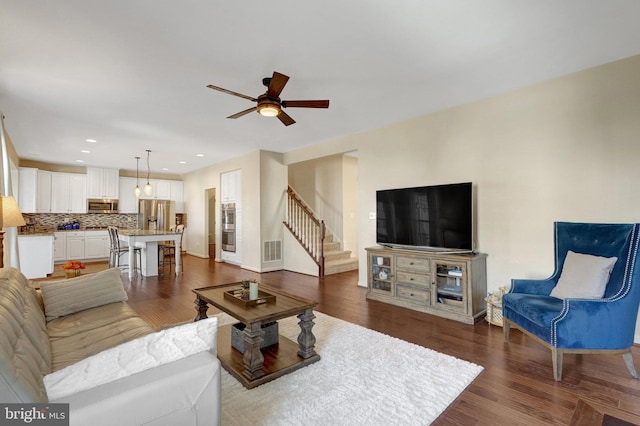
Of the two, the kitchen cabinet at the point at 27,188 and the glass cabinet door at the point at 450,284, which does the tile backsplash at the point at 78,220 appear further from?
the glass cabinet door at the point at 450,284

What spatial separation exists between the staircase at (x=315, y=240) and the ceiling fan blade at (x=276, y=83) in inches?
144

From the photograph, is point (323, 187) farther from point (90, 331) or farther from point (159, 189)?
point (90, 331)

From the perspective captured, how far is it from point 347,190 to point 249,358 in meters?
6.13

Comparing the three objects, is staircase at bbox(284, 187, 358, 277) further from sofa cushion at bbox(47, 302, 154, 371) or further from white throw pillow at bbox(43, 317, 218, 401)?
white throw pillow at bbox(43, 317, 218, 401)

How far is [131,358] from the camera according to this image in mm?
1189

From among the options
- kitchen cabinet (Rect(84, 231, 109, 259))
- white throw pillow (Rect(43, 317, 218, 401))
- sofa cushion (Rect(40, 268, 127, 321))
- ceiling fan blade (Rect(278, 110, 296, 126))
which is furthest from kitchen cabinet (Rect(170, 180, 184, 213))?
white throw pillow (Rect(43, 317, 218, 401))

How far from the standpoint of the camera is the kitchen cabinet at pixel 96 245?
8406mm

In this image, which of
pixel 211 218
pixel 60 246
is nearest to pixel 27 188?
pixel 60 246

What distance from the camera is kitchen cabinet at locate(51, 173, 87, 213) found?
8.21m

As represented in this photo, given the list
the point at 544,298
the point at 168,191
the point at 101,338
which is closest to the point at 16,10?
the point at 101,338

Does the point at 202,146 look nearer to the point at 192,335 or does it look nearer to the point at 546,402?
the point at 192,335

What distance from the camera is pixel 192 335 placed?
134 centimetres

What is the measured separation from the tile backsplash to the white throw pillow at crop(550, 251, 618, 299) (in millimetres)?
10579

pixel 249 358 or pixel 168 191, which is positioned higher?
pixel 168 191
